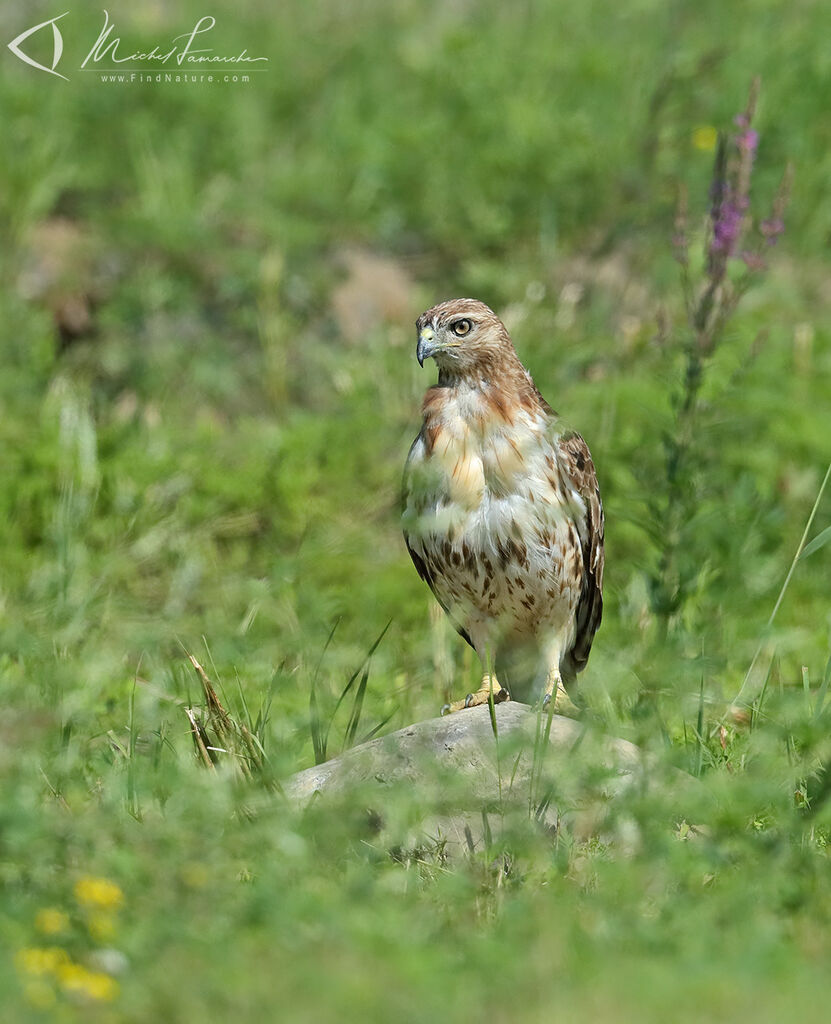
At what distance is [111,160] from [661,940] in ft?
23.8

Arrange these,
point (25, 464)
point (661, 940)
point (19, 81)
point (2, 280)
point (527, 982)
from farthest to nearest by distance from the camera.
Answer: point (19, 81), point (2, 280), point (25, 464), point (661, 940), point (527, 982)

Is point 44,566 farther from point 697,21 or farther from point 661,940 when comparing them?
point 697,21

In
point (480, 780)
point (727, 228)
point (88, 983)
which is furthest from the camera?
point (727, 228)

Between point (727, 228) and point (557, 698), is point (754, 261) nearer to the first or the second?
point (727, 228)

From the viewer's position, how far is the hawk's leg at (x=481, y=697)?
4828 mm

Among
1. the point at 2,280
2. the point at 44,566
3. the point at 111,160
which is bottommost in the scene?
the point at 44,566

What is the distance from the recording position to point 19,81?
9.50 metres

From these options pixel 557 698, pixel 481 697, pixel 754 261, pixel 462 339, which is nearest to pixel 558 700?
pixel 557 698

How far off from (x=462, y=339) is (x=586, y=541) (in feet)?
2.74

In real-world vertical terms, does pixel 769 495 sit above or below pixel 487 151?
below

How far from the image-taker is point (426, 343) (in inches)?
195

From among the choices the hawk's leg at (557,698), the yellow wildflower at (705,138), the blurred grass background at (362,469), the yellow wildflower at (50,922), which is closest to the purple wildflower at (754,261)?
the blurred grass background at (362,469)

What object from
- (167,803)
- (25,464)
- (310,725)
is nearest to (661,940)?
(167,803)

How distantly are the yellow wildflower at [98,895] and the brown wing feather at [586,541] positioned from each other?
2429mm
